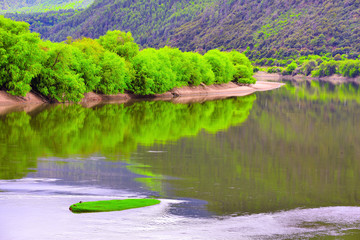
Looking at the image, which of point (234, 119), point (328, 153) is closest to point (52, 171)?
point (328, 153)

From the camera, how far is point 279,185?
26922 mm

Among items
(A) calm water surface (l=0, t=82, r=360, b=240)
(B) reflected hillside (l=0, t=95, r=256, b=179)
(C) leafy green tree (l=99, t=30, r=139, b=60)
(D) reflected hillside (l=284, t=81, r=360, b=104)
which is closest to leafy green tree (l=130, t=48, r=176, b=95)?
(C) leafy green tree (l=99, t=30, r=139, b=60)

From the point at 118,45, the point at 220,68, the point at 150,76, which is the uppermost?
the point at 118,45

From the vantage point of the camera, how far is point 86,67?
86062mm

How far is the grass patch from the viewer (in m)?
21.1

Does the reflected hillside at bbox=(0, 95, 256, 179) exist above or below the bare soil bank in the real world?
below

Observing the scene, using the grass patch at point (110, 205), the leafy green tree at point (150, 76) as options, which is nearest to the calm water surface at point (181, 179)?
the grass patch at point (110, 205)

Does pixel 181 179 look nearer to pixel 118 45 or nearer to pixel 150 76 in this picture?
pixel 150 76

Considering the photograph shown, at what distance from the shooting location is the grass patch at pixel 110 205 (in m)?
21.1

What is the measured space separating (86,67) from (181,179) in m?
61.2

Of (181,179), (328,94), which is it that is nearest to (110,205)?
(181,179)

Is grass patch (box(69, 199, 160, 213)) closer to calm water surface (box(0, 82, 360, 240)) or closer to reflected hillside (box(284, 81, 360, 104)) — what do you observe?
calm water surface (box(0, 82, 360, 240))

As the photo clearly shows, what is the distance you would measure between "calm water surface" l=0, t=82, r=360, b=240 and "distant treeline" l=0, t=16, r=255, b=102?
22.3 m

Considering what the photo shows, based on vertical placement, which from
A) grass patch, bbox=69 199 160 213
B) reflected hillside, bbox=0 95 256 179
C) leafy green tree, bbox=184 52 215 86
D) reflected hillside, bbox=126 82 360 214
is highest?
leafy green tree, bbox=184 52 215 86
